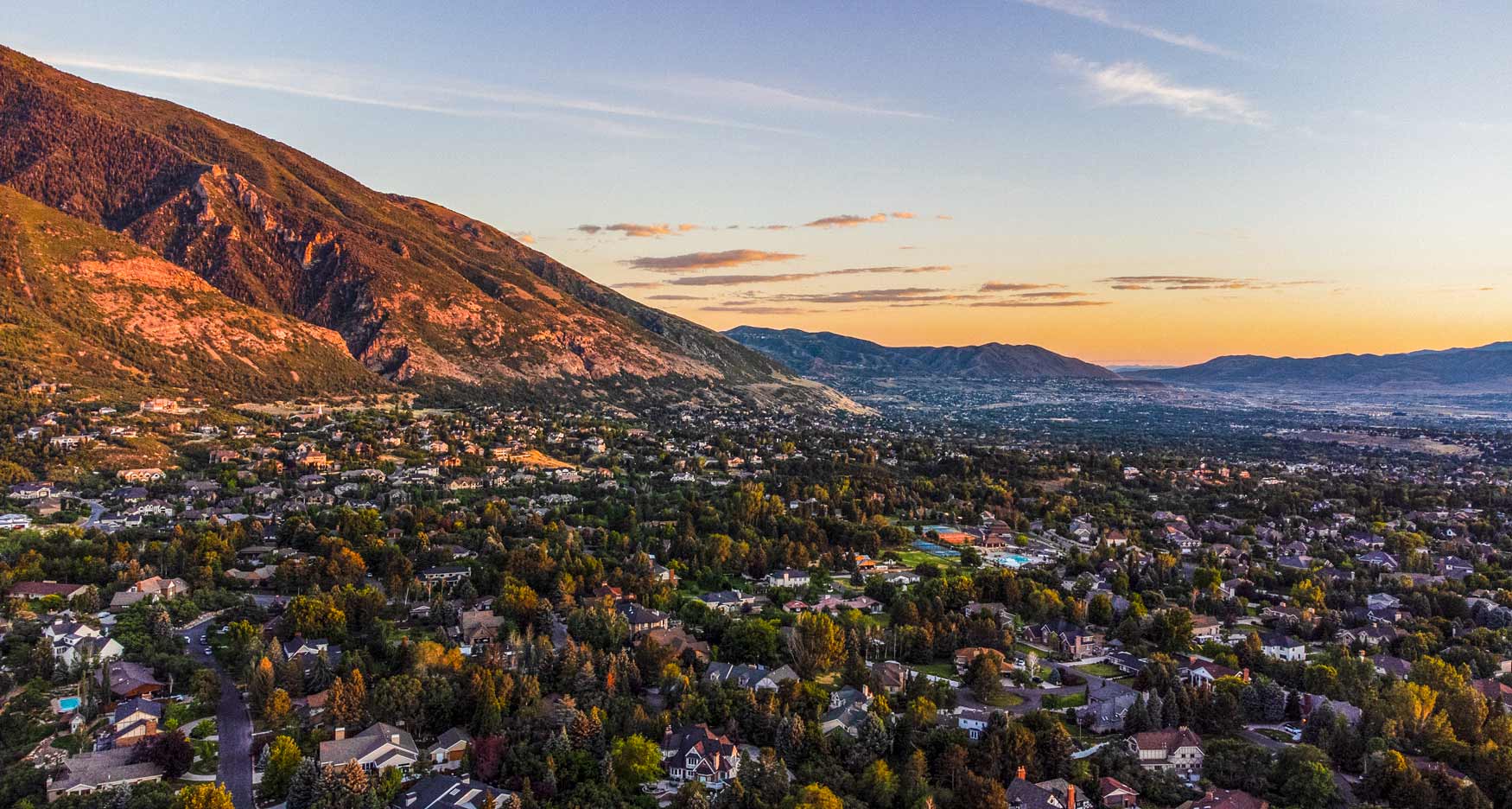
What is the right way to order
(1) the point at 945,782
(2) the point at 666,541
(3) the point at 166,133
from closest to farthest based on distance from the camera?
1. (1) the point at 945,782
2. (2) the point at 666,541
3. (3) the point at 166,133

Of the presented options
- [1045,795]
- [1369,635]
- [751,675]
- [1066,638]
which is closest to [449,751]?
[751,675]

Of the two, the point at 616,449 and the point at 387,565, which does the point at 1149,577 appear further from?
the point at 616,449

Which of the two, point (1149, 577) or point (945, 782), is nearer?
point (945, 782)

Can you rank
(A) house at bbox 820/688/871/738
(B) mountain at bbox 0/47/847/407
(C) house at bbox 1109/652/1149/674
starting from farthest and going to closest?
(B) mountain at bbox 0/47/847/407 → (C) house at bbox 1109/652/1149/674 → (A) house at bbox 820/688/871/738

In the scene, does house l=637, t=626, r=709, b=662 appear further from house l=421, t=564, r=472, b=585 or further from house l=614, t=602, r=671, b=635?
house l=421, t=564, r=472, b=585

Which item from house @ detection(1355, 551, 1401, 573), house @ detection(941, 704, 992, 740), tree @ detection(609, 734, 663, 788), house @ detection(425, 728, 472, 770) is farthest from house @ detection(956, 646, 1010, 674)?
house @ detection(1355, 551, 1401, 573)

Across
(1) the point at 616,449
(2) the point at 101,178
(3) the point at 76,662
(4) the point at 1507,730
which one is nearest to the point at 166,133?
(2) the point at 101,178

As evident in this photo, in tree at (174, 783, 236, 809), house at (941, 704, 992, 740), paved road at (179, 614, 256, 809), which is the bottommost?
paved road at (179, 614, 256, 809)

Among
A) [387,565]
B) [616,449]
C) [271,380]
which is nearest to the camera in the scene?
[387,565]

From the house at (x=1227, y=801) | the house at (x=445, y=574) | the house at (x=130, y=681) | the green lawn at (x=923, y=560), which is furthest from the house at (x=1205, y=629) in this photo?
the house at (x=130, y=681)
